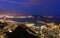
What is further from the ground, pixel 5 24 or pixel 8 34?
pixel 5 24

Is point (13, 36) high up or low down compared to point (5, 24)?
down

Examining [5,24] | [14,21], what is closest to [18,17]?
[14,21]

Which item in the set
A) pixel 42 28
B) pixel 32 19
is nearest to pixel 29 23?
pixel 32 19

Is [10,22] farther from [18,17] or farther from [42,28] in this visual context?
[42,28]

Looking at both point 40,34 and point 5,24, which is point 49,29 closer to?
point 40,34

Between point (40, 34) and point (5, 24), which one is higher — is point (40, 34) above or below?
below

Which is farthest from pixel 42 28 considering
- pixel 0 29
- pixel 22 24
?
pixel 0 29

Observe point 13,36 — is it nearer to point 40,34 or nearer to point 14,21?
point 14,21
